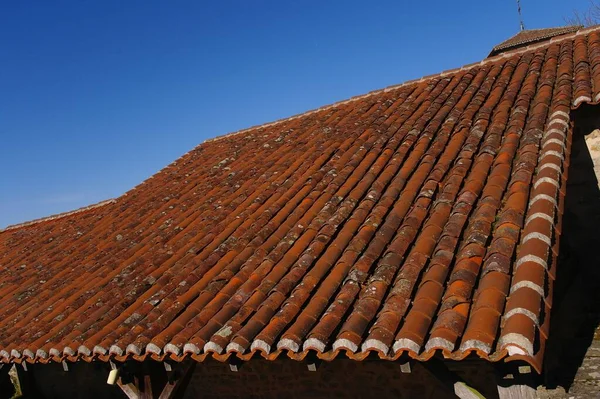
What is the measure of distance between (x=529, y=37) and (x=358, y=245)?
68.5ft

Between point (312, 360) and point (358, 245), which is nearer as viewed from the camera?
point (312, 360)

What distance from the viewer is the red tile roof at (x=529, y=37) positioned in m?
20.5

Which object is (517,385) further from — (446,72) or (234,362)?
(446,72)

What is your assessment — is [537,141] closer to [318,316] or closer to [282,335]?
[318,316]

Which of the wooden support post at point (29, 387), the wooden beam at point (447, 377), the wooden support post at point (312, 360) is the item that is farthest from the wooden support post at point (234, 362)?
the wooden support post at point (29, 387)

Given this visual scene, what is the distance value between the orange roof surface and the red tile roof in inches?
576

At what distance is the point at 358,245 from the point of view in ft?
14.5

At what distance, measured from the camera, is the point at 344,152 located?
22.2ft

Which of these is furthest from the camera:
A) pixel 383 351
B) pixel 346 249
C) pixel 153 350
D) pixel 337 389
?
pixel 337 389

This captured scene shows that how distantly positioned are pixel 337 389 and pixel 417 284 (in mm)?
2538

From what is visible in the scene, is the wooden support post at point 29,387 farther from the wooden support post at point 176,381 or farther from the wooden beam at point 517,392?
Answer: the wooden beam at point 517,392

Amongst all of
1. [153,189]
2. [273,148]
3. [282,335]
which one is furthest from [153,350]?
[153,189]

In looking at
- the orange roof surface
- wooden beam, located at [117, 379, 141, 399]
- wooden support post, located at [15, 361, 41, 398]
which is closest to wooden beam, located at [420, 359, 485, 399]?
the orange roof surface

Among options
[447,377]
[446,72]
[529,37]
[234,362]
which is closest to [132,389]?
[234,362]
